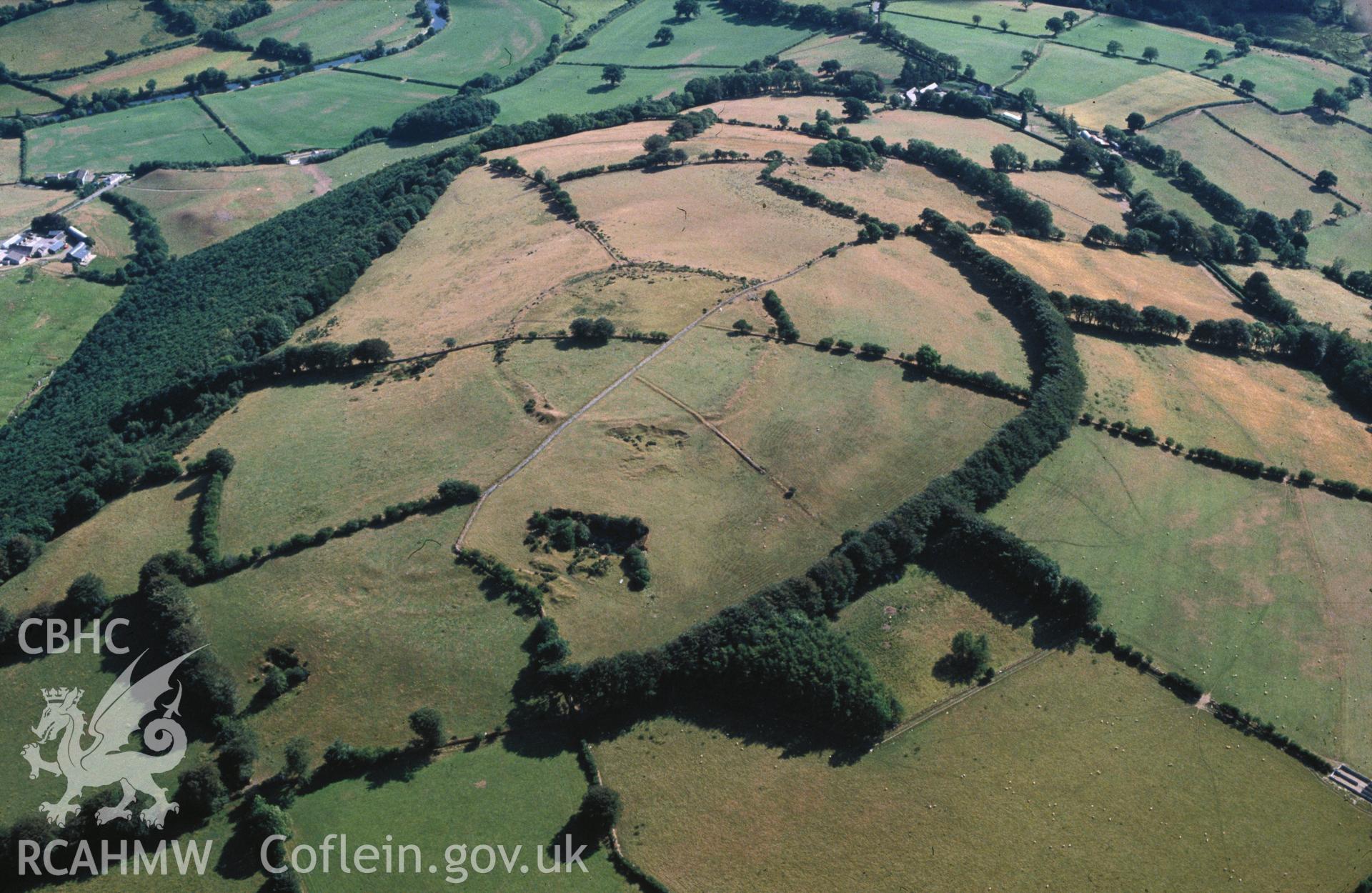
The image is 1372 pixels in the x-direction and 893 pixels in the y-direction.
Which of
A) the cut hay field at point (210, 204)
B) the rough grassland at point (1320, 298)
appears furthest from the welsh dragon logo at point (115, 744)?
the rough grassland at point (1320, 298)

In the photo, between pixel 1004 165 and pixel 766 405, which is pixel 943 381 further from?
pixel 1004 165

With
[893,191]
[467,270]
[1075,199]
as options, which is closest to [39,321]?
[467,270]

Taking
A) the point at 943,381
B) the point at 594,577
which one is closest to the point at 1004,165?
the point at 943,381

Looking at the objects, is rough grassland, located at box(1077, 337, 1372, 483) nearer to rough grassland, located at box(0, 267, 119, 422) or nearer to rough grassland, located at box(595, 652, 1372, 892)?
rough grassland, located at box(595, 652, 1372, 892)

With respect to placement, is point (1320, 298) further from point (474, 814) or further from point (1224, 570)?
point (474, 814)

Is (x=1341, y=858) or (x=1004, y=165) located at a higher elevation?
(x=1004, y=165)
